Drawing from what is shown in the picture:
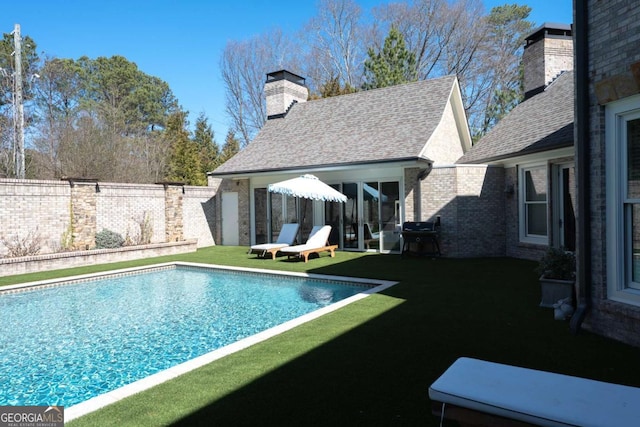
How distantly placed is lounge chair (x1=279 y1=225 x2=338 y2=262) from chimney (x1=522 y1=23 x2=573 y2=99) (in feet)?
33.6

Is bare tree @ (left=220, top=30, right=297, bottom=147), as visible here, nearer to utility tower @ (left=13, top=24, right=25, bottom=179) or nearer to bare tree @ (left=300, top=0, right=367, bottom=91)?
bare tree @ (left=300, top=0, right=367, bottom=91)

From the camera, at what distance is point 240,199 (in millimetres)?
19266

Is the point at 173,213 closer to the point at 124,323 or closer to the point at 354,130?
the point at 354,130

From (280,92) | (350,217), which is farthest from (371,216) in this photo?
(280,92)

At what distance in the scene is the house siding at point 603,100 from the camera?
484 centimetres

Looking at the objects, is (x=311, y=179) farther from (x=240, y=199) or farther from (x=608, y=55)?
(x=608, y=55)

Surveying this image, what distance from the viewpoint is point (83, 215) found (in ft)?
48.5

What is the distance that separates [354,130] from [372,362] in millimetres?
13990

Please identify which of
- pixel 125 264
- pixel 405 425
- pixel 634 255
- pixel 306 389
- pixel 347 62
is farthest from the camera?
pixel 347 62

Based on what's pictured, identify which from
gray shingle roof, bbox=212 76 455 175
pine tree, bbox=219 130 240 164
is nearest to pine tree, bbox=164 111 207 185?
pine tree, bbox=219 130 240 164

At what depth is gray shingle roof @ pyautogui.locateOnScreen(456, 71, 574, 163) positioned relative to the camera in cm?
1164

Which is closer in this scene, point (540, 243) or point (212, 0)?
point (540, 243)

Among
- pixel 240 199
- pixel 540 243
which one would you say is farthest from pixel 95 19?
pixel 540 243

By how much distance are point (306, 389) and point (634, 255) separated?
14.1ft
